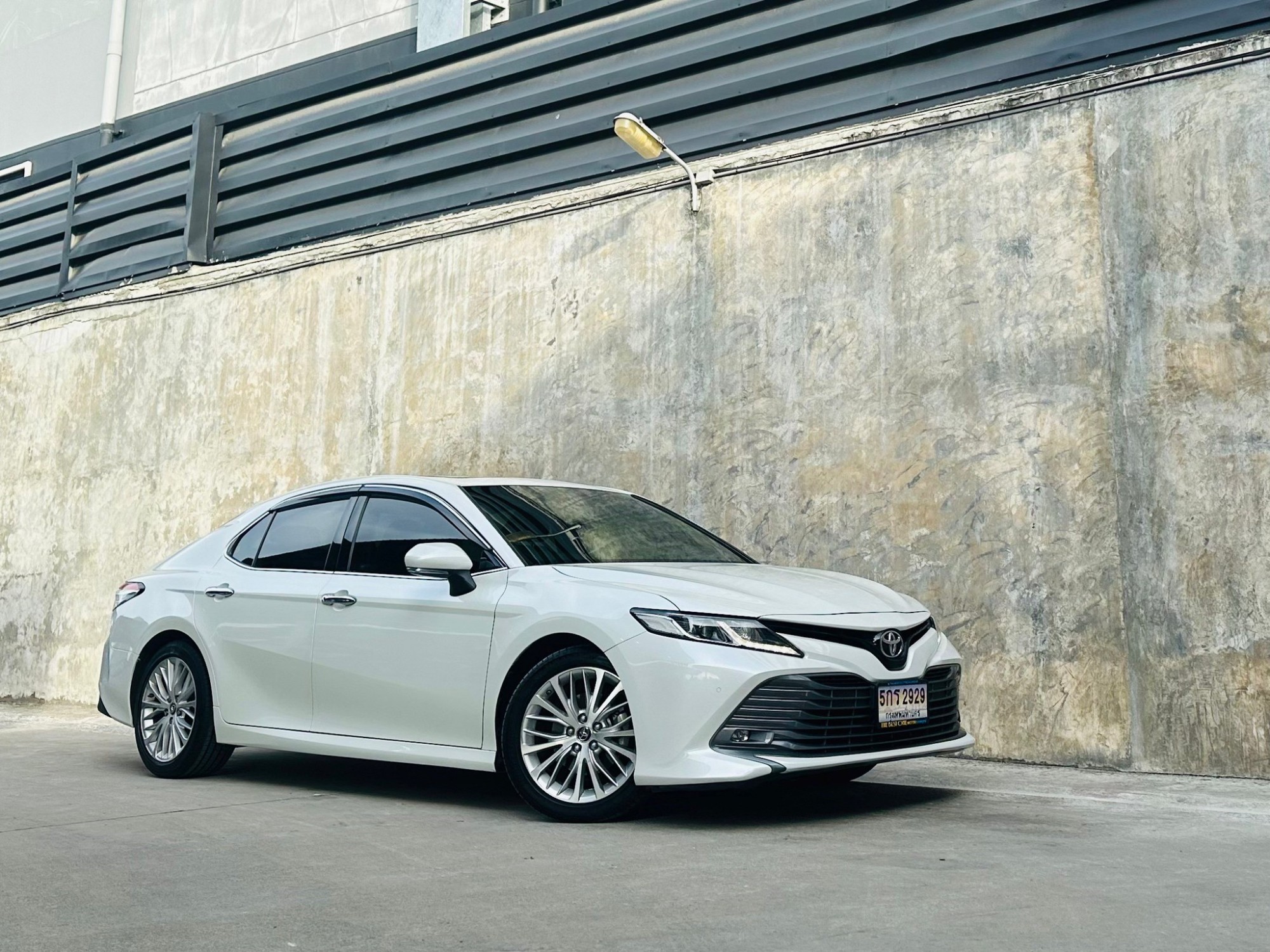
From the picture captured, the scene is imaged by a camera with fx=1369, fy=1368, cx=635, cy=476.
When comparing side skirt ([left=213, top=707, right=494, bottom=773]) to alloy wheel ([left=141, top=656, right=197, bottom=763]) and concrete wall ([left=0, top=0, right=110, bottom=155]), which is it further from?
concrete wall ([left=0, top=0, right=110, bottom=155])

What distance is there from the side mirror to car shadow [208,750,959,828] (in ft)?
3.34

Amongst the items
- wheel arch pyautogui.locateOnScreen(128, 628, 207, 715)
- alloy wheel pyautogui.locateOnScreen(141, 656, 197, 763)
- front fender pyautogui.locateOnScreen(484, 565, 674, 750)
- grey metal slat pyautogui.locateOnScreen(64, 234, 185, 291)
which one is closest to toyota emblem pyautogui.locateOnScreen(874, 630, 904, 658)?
front fender pyautogui.locateOnScreen(484, 565, 674, 750)

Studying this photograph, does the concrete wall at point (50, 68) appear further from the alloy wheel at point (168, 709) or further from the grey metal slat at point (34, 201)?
the alloy wheel at point (168, 709)

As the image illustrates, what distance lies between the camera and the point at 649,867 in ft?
15.1

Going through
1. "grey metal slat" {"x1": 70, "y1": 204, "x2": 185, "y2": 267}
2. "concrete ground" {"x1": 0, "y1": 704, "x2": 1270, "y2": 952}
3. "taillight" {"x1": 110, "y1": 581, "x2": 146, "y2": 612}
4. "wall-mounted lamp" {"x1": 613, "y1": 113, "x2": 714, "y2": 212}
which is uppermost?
"grey metal slat" {"x1": 70, "y1": 204, "x2": 185, "y2": 267}

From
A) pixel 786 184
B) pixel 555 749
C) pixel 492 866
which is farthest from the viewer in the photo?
pixel 786 184

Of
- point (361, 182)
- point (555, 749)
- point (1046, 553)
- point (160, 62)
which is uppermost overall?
point (160, 62)

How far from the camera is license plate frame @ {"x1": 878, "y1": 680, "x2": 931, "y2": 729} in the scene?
5539mm

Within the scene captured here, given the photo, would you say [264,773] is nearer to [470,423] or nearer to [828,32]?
[470,423]

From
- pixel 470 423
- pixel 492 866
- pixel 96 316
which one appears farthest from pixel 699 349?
pixel 96 316

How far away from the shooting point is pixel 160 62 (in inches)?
585

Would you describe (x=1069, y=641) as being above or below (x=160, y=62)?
below

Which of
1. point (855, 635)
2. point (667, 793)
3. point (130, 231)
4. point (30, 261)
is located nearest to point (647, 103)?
point (855, 635)

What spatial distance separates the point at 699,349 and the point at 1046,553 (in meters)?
2.92
